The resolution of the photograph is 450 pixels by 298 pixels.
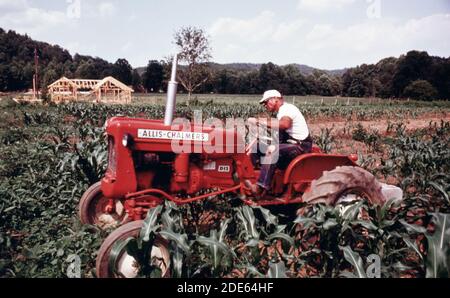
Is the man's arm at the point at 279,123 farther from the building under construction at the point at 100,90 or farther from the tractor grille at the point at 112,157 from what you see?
the building under construction at the point at 100,90

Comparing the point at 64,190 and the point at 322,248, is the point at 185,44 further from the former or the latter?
the point at 322,248

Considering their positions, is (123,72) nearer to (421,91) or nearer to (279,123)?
(421,91)

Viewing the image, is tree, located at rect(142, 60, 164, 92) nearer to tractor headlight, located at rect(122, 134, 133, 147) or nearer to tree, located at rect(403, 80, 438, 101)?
tree, located at rect(403, 80, 438, 101)

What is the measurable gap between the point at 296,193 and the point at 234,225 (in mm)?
864

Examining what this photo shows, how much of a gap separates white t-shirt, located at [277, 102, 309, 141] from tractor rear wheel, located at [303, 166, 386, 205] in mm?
559

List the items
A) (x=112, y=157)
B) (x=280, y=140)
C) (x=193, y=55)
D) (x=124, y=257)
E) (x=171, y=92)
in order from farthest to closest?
(x=193, y=55) → (x=280, y=140) → (x=112, y=157) → (x=171, y=92) → (x=124, y=257)

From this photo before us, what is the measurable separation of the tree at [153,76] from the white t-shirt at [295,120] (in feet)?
210

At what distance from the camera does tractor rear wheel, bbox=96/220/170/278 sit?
117 inches

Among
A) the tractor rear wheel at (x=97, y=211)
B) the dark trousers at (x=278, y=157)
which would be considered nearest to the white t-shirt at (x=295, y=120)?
the dark trousers at (x=278, y=157)

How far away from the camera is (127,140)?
3.36 m

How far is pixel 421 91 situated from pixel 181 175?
175 feet

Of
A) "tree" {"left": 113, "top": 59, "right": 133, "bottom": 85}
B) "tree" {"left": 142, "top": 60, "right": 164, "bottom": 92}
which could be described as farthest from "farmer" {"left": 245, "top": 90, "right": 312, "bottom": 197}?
"tree" {"left": 113, "top": 59, "right": 133, "bottom": 85}

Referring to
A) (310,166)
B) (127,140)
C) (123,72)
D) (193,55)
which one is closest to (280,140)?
(310,166)

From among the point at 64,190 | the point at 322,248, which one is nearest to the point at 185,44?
the point at 64,190
